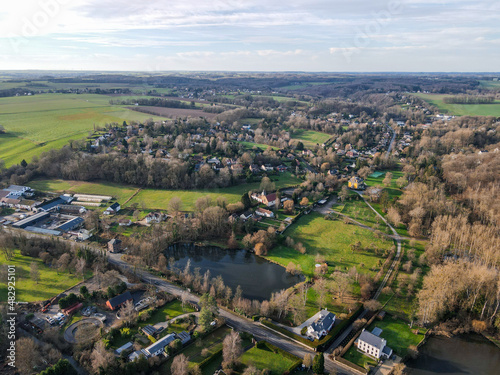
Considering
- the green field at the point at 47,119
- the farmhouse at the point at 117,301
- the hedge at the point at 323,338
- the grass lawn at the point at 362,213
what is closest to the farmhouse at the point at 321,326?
the hedge at the point at 323,338

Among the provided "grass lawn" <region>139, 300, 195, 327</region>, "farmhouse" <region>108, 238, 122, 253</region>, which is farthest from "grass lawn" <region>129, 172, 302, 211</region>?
"grass lawn" <region>139, 300, 195, 327</region>

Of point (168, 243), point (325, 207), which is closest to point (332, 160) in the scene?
point (325, 207)

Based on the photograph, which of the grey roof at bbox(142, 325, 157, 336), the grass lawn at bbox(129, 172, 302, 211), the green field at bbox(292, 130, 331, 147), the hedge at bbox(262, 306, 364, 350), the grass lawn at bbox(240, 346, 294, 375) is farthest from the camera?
the green field at bbox(292, 130, 331, 147)

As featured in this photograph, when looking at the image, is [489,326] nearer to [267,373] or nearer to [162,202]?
[267,373]

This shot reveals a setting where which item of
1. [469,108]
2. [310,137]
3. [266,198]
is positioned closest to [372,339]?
[266,198]

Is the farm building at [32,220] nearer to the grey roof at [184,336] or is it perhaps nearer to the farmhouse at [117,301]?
the farmhouse at [117,301]

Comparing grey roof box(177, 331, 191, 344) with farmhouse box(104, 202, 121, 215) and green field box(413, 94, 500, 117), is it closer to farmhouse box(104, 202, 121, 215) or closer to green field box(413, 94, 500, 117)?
farmhouse box(104, 202, 121, 215)

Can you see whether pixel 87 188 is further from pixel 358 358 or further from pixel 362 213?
pixel 358 358

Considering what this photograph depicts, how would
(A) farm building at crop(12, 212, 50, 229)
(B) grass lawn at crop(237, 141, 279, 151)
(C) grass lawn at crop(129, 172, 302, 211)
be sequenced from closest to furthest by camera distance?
(A) farm building at crop(12, 212, 50, 229) < (C) grass lawn at crop(129, 172, 302, 211) < (B) grass lawn at crop(237, 141, 279, 151)
